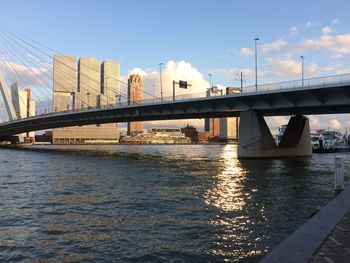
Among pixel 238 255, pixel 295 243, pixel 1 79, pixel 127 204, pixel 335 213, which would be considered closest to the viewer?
pixel 295 243

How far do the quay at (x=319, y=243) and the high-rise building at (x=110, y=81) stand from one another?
104952 mm

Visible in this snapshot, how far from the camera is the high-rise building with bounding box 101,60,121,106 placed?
11844 centimetres

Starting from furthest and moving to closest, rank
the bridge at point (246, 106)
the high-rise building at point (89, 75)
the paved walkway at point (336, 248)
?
the high-rise building at point (89, 75) < the bridge at point (246, 106) < the paved walkway at point (336, 248)

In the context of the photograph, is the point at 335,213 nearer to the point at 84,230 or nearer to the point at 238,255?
the point at 238,255

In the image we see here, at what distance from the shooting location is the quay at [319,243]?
319 inches

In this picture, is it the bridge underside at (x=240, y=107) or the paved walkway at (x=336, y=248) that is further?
the bridge underside at (x=240, y=107)

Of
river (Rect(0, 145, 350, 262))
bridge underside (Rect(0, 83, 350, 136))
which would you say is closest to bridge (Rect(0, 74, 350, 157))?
bridge underside (Rect(0, 83, 350, 136))

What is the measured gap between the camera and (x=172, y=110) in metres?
76.9

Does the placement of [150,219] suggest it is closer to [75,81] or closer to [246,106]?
[246,106]

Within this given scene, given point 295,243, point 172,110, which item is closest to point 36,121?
point 172,110

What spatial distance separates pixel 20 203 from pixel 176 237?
11.1 metres

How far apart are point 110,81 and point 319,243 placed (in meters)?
117

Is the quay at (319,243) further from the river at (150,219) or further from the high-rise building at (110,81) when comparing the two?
the high-rise building at (110,81)

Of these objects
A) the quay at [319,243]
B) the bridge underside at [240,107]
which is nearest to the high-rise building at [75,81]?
the bridge underside at [240,107]
